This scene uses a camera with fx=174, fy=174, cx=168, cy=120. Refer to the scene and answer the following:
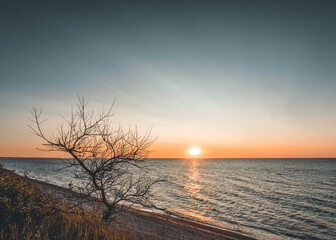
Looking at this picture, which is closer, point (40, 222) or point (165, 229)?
point (40, 222)

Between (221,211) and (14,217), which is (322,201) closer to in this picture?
(221,211)

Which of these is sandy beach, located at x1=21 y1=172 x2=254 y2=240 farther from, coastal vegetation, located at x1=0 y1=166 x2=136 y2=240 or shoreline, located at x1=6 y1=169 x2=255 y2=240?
coastal vegetation, located at x1=0 y1=166 x2=136 y2=240

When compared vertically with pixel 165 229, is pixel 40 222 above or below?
above

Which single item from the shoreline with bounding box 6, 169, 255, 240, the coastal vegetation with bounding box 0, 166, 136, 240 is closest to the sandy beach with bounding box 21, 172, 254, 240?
the shoreline with bounding box 6, 169, 255, 240

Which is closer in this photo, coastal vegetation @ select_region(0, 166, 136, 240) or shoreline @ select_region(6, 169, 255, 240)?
coastal vegetation @ select_region(0, 166, 136, 240)

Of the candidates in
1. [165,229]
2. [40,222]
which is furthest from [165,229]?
[40,222]

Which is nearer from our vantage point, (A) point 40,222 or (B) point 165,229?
(A) point 40,222

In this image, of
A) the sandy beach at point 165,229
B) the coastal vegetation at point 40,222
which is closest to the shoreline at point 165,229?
the sandy beach at point 165,229

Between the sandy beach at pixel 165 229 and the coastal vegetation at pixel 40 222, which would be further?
the sandy beach at pixel 165 229

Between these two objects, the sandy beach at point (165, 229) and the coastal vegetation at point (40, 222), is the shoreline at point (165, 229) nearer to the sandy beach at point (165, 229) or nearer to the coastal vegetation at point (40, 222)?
the sandy beach at point (165, 229)

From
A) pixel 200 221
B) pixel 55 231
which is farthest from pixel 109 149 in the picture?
pixel 200 221

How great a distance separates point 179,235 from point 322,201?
927 inches

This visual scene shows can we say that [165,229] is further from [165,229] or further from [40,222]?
[40,222]

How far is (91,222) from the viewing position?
6312 mm
